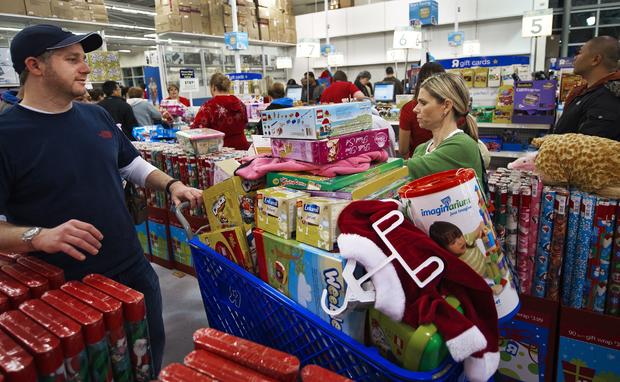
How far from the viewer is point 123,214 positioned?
1805mm

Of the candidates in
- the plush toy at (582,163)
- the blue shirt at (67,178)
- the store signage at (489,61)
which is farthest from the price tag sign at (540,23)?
the blue shirt at (67,178)

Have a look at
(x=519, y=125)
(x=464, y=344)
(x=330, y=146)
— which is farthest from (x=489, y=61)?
(x=464, y=344)

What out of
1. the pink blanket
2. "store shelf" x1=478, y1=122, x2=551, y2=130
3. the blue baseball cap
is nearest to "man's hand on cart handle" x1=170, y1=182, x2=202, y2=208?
the pink blanket

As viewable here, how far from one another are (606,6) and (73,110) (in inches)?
581

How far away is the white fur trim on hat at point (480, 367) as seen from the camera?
991 mm

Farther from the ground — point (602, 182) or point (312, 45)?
point (312, 45)

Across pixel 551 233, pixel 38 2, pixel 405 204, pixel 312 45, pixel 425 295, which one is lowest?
pixel 551 233

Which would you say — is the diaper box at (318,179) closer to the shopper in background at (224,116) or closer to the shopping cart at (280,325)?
the shopping cart at (280,325)

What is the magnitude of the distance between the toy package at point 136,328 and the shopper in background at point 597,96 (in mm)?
2771

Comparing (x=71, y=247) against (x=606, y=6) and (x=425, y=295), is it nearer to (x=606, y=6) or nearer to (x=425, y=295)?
(x=425, y=295)

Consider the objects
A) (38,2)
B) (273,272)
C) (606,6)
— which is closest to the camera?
(273,272)

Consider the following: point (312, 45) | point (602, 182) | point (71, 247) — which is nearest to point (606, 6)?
point (312, 45)

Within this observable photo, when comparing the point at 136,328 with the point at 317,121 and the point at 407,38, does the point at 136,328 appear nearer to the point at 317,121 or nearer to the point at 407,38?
the point at 317,121

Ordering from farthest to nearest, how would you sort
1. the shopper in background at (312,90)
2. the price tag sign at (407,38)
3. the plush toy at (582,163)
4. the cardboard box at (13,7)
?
the shopper in background at (312,90) → the price tag sign at (407,38) → the cardboard box at (13,7) → the plush toy at (582,163)
